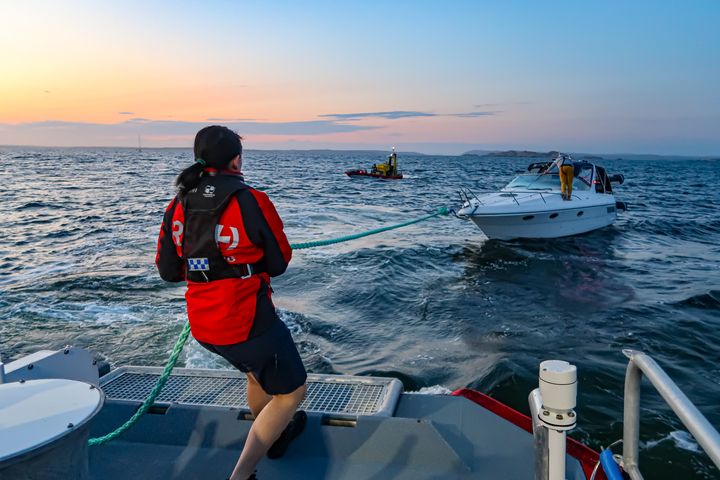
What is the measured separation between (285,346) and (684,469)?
430 centimetres

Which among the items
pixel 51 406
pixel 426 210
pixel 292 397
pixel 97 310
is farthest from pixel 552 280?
pixel 426 210

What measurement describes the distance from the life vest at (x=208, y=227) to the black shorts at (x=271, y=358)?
35cm

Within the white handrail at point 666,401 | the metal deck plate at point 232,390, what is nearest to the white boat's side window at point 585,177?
the metal deck plate at point 232,390

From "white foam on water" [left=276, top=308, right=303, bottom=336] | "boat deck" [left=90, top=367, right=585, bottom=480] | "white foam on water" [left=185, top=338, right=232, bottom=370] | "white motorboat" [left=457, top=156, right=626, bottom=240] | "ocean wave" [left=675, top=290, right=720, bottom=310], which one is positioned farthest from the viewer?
"white motorboat" [left=457, top=156, right=626, bottom=240]

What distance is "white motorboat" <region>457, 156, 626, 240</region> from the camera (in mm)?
14859

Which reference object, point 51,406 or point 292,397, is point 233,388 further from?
point 51,406

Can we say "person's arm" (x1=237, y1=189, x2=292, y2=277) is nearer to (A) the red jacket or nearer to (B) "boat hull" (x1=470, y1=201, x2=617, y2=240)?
(A) the red jacket

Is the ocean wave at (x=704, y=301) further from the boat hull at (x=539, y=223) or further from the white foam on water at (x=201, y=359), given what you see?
the white foam on water at (x=201, y=359)

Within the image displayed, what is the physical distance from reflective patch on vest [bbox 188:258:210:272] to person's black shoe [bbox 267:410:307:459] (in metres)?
1.22

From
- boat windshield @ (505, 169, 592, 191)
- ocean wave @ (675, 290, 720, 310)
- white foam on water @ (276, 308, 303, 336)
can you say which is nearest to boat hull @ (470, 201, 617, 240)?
boat windshield @ (505, 169, 592, 191)

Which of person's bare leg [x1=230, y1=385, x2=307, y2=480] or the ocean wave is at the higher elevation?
person's bare leg [x1=230, y1=385, x2=307, y2=480]

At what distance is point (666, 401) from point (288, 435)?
6.98ft

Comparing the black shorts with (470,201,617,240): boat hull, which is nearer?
the black shorts

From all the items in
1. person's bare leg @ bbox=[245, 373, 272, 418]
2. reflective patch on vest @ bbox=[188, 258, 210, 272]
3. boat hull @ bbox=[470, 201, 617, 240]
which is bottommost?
boat hull @ bbox=[470, 201, 617, 240]
